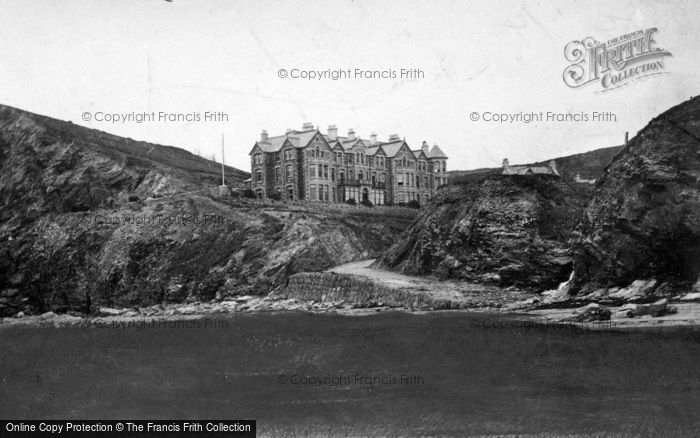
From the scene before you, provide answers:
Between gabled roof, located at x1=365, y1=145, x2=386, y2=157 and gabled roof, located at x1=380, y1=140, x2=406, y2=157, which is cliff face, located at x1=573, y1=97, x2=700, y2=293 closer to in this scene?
gabled roof, located at x1=380, y1=140, x2=406, y2=157

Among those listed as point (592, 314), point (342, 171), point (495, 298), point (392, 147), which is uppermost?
point (392, 147)

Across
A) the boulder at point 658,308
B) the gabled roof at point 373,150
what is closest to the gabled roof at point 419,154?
the gabled roof at point 373,150

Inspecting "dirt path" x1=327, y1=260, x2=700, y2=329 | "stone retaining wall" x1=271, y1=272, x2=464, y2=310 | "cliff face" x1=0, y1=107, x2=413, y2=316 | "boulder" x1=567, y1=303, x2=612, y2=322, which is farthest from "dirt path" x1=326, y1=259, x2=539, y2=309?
"cliff face" x1=0, y1=107, x2=413, y2=316

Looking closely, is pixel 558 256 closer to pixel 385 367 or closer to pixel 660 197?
pixel 660 197

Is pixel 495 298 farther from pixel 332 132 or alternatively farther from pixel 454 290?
pixel 332 132

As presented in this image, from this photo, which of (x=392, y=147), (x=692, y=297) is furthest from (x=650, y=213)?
(x=392, y=147)

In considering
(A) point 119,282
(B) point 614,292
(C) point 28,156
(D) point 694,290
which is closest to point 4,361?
(A) point 119,282
